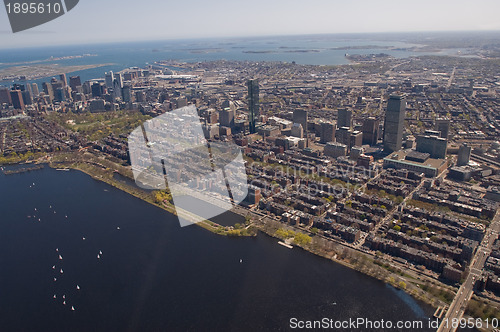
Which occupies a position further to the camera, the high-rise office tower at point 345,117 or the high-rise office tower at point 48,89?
the high-rise office tower at point 48,89

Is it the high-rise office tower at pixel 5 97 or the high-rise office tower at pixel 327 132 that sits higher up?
the high-rise office tower at pixel 5 97

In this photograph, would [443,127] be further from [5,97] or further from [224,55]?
[224,55]

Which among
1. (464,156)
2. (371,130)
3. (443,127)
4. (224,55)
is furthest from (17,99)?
(224,55)

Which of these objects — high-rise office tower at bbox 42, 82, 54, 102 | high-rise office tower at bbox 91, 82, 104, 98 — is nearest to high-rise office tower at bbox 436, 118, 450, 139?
high-rise office tower at bbox 91, 82, 104, 98

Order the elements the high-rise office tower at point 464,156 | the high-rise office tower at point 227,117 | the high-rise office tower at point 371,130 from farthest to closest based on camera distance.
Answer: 1. the high-rise office tower at point 227,117
2. the high-rise office tower at point 371,130
3. the high-rise office tower at point 464,156

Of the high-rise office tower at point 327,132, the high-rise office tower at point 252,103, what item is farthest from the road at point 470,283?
the high-rise office tower at point 252,103

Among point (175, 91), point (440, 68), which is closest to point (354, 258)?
point (175, 91)

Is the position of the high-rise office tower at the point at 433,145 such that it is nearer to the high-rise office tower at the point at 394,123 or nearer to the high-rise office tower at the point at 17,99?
the high-rise office tower at the point at 394,123
